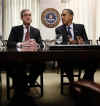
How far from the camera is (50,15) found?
606 cm

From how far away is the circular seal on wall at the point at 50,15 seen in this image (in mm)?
5984

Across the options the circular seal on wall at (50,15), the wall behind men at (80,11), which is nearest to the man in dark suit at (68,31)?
the wall behind men at (80,11)

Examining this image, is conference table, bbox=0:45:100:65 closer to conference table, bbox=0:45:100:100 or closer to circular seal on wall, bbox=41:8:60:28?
conference table, bbox=0:45:100:100

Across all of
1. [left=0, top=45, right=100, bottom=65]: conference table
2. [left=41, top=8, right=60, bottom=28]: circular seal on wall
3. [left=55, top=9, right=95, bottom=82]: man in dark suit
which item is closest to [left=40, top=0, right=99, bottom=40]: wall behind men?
[left=41, top=8, right=60, bottom=28]: circular seal on wall

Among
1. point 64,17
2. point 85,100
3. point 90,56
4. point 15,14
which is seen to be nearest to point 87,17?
point 15,14

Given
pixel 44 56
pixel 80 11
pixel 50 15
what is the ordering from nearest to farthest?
pixel 44 56
pixel 80 11
pixel 50 15

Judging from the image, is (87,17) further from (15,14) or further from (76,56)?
(76,56)

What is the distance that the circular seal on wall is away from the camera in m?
5.98

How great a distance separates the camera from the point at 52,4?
19.5ft

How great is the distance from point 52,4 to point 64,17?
10.4ft

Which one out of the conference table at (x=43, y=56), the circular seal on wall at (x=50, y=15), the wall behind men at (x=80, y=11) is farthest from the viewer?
the circular seal on wall at (x=50, y=15)

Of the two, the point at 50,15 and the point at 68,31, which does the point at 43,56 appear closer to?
the point at 68,31

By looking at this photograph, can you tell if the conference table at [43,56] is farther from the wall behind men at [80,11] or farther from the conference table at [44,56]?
the wall behind men at [80,11]

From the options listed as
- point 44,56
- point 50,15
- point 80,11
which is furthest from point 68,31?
point 50,15
